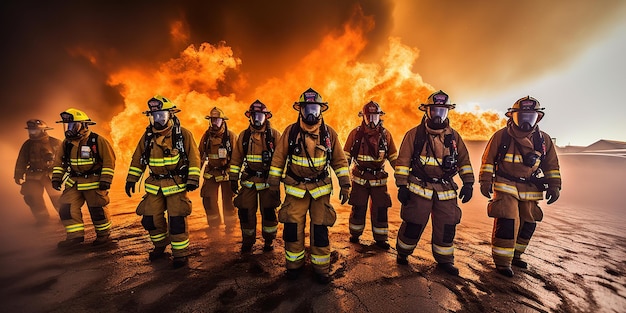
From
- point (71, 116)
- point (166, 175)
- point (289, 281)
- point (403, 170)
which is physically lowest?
point (289, 281)

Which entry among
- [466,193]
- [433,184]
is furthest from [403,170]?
[466,193]

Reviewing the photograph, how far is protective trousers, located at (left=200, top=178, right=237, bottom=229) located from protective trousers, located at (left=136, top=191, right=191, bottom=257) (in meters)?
2.01

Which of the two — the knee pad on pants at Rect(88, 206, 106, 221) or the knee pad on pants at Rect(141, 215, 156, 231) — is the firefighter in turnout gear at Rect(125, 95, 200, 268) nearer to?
the knee pad on pants at Rect(141, 215, 156, 231)

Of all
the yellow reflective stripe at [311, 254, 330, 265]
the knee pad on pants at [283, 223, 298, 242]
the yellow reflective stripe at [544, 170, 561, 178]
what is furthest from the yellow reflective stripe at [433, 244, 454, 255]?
the knee pad on pants at [283, 223, 298, 242]

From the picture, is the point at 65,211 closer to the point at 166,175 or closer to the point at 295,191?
the point at 166,175

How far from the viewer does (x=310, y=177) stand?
12.9 ft

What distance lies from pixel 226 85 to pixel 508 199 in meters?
19.1

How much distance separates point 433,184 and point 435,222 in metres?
0.72

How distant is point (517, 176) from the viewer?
4.34 metres

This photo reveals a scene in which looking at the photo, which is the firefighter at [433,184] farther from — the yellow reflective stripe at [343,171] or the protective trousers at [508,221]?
the yellow reflective stripe at [343,171]

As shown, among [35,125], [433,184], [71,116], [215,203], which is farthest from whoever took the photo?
[35,125]

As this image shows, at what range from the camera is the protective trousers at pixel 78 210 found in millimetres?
5047

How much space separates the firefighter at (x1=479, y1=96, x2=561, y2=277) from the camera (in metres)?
4.23

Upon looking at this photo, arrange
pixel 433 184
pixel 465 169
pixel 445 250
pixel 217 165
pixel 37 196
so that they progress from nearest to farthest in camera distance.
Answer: pixel 445 250 → pixel 433 184 → pixel 465 169 → pixel 217 165 → pixel 37 196
